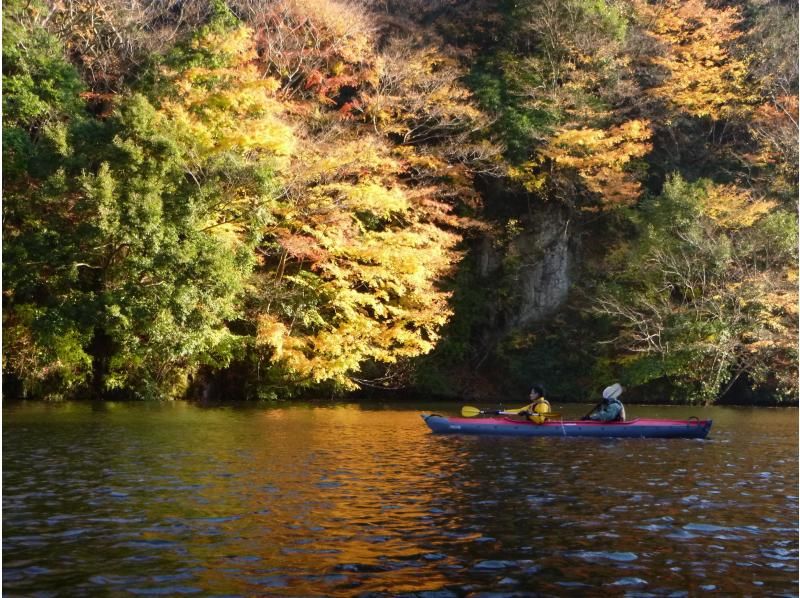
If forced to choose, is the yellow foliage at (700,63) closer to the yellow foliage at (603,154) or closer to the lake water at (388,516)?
the yellow foliage at (603,154)

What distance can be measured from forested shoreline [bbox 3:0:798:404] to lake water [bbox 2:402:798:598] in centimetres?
690

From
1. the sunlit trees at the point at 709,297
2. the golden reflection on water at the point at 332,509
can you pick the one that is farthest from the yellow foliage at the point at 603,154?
the golden reflection on water at the point at 332,509

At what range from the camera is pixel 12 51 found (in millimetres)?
22266

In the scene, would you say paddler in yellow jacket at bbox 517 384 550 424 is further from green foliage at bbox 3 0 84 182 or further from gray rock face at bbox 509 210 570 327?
green foliage at bbox 3 0 84 182

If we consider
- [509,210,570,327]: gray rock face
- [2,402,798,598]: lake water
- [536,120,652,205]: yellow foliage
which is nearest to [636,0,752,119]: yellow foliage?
[536,120,652,205]: yellow foliage

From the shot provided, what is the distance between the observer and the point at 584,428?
51.9 feet

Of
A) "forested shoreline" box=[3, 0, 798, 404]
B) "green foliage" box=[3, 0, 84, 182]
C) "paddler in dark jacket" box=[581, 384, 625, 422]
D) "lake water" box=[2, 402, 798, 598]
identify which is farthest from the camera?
"green foliage" box=[3, 0, 84, 182]

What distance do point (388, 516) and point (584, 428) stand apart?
8.54 metres

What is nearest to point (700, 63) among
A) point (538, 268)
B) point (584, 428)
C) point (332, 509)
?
point (538, 268)

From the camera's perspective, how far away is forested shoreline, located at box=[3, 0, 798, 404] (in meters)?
20.8

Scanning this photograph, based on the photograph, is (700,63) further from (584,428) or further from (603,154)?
(584,428)

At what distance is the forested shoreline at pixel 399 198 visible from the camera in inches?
819

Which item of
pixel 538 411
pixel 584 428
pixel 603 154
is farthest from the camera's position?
pixel 603 154

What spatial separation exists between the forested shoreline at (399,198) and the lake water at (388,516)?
272 inches
